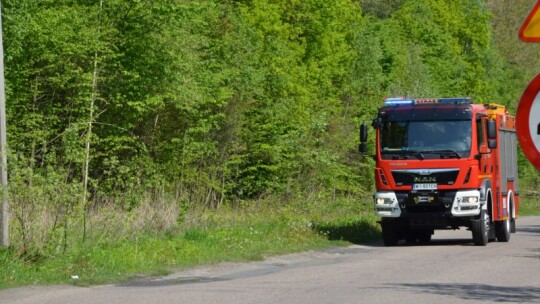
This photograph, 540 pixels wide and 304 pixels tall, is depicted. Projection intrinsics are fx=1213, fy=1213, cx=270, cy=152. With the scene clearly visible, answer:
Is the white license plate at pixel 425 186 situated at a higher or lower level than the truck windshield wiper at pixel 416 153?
lower

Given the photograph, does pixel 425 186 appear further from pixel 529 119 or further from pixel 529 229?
pixel 529 119

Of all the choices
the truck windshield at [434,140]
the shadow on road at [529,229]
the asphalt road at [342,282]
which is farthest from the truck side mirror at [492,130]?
the shadow on road at [529,229]

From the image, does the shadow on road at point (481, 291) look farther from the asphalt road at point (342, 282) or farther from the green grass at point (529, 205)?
the green grass at point (529, 205)

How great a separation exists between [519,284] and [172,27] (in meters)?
17.6

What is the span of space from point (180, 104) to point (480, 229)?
10195 mm

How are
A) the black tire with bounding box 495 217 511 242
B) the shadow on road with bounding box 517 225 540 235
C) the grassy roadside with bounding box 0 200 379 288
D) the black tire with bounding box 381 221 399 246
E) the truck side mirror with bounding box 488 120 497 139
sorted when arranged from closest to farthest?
the grassy roadside with bounding box 0 200 379 288
the truck side mirror with bounding box 488 120 497 139
the black tire with bounding box 381 221 399 246
the black tire with bounding box 495 217 511 242
the shadow on road with bounding box 517 225 540 235

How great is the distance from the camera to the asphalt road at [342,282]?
48.1 ft

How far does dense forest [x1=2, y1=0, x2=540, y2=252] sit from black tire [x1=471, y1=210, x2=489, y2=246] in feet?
21.7

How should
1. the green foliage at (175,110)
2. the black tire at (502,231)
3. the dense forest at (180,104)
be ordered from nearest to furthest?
the green foliage at (175,110)
the dense forest at (180,104)
the black tire at (502,231)

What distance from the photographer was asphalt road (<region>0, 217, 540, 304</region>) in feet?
48.1

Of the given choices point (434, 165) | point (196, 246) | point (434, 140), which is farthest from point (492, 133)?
point (196, 246)

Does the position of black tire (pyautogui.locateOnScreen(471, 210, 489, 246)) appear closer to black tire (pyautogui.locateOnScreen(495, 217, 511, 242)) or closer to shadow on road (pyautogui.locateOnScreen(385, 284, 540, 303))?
black tire (pyautogui.locateOnScreen(495, 217, 511, 242))

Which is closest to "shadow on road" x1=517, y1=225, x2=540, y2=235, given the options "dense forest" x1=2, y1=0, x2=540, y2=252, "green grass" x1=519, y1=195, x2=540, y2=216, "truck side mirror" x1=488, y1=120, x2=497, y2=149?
"dense forest" x1=2, y1=0, x2=540, y2=252

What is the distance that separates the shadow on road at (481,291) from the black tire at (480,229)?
10.6 meters
